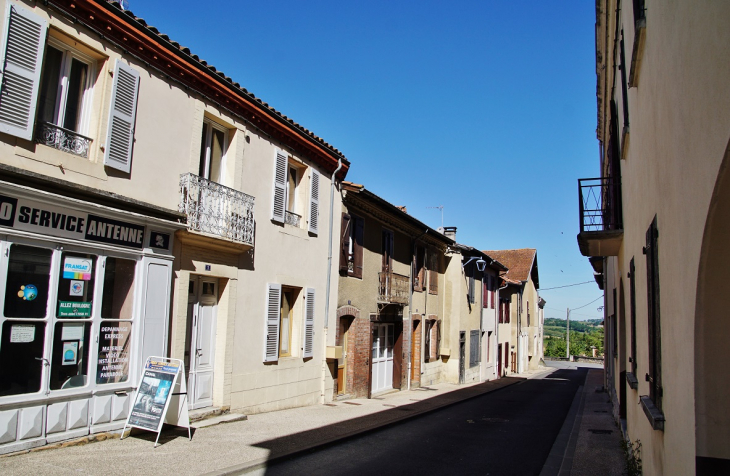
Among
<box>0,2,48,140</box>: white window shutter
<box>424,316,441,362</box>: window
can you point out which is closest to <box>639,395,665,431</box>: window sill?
<box>0,2,48,140</box>: white window shutter

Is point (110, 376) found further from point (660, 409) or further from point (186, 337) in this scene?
point (660, 409)

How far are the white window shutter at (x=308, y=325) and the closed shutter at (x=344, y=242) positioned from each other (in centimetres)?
190

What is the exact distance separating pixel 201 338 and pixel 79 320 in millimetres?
2900

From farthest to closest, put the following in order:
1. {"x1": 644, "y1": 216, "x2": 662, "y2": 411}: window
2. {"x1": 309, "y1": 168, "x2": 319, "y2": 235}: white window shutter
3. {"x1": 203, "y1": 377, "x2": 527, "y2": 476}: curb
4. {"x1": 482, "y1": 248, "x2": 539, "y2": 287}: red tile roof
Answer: {"x1": 482, "y1": 248, "x2": 539, "y2": 287}: red tile roof < {"x1": 309, "y1": 168, "x2": 319, "y2": 235}: white window shutter < {"x1": 203, "y1": 377, "x2": 527, "y2": 476}: curb < {"x1": 644, "y1": 216, "x2": 662, "y2": 411}: window

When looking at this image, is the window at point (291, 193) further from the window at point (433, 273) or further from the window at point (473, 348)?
the window at point (473, 348)

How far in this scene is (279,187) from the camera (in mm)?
11891

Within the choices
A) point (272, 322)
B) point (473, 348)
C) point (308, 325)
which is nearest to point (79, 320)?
point (272, 322)

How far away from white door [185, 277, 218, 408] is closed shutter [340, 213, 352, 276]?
4.91m

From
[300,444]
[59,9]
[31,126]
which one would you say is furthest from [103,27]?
[300,444]

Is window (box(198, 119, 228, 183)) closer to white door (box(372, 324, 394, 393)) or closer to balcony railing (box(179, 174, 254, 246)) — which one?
balcony railing (box(179, 174, 254, 246))

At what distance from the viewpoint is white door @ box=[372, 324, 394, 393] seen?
58.5ft

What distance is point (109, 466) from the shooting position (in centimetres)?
652

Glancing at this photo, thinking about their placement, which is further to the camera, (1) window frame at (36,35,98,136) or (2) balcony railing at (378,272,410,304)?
(2) balcony railing at (378,272,410,304)

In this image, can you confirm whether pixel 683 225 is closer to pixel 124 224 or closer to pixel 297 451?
pixel 297 451
